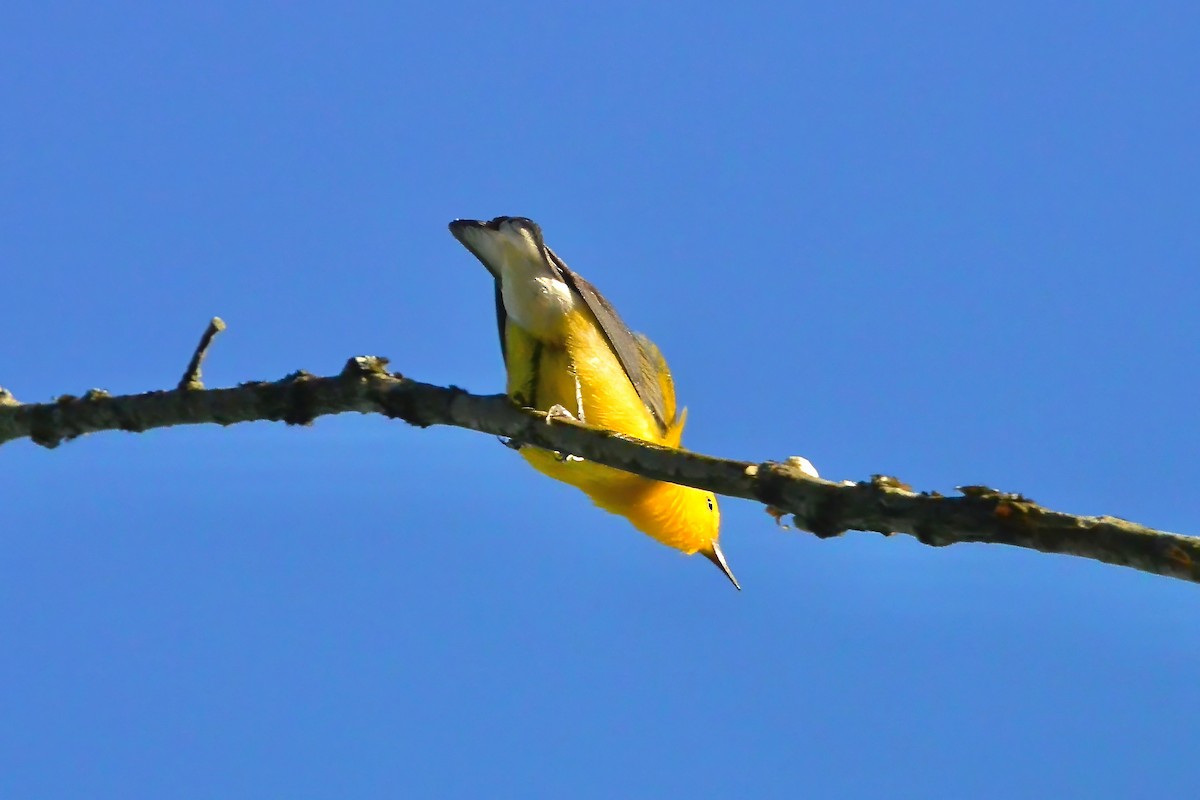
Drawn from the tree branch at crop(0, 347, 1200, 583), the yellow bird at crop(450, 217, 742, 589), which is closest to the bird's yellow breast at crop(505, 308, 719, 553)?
the yellow bird at crop(450, 217, 742, 589)

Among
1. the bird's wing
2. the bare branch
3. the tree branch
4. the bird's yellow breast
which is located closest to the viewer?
the tree branch

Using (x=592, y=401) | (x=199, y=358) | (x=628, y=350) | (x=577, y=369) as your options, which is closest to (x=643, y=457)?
(x=199, y=358)

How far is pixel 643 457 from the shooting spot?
386 cm

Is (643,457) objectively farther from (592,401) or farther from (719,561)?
(719,561)

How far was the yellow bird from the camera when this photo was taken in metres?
6.86

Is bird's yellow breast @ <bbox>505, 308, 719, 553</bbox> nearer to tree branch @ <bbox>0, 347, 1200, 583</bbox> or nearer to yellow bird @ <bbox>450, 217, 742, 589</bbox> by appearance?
yellow bird @ <bbox>450, 217, 742, 589</bbox>

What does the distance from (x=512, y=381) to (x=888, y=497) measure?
4397 millimetres

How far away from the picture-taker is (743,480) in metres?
3.44

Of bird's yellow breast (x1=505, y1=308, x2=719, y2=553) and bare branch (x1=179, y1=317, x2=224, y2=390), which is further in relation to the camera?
bird's yellow breast (x1=505, y1=308, x2=719, y2=553)

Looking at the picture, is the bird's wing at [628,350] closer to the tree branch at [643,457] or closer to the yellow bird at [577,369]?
the yellow bird at [577,369]

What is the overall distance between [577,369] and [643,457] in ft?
10.2

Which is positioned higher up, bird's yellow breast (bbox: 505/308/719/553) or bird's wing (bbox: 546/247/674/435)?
bird's wing (bbox: 546/247/674/435)

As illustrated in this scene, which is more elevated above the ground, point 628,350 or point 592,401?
point 628,350

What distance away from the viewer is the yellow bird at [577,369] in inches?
270
